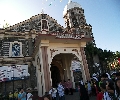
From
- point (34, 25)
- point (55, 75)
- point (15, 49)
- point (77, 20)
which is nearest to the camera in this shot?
point (15, 49)

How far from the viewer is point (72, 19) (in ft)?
81.6

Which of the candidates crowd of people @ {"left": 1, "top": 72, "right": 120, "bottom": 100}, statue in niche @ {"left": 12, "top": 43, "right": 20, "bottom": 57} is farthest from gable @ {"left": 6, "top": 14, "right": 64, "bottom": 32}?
crowd of people @ {"left": 1, "top": 72, "right": 120, "bottom": 100}

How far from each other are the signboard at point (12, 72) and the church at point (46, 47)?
0.61 metres

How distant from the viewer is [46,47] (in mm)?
11312

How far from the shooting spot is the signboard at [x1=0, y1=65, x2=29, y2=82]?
16125 millimetres

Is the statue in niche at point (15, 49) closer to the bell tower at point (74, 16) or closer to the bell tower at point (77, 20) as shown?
the bell tower at point (77, 20)

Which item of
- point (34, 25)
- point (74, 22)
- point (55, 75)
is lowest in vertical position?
point (55, 75)

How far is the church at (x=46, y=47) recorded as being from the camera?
11.2 metres

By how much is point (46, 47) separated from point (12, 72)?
7485mm

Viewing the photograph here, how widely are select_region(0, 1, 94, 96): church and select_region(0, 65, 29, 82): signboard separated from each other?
61 centimetres

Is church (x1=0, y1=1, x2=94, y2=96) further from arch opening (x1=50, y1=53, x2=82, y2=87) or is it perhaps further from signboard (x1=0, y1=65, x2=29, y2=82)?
signboard (x1=0, y1=65, x2=29, y2=82)

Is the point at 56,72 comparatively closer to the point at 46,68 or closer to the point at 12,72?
the point at 12,72

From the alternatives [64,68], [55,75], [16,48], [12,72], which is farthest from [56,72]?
[16,48]

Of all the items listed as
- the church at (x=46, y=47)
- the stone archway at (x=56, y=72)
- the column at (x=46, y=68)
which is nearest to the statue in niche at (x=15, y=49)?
the church at (x=46, y=47)
